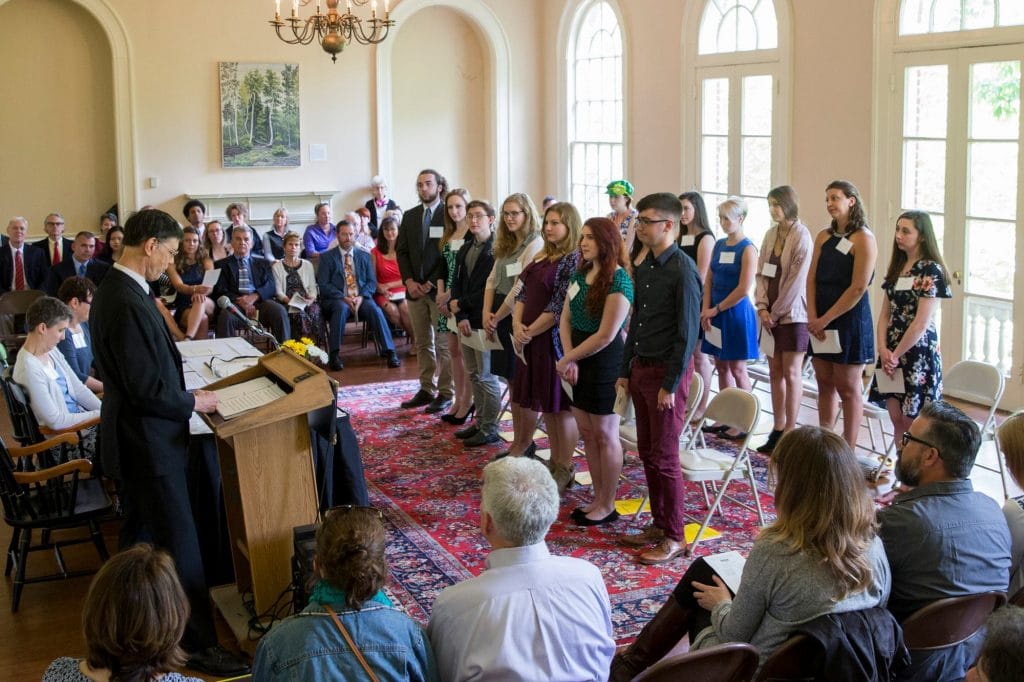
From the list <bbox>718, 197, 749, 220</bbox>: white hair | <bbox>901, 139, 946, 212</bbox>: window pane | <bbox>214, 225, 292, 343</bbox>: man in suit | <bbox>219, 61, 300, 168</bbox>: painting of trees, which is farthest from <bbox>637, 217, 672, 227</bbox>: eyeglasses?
<bbox>219, 61, 300, 168</bbox>: painting of trees

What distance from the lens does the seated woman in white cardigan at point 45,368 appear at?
17.2 feet

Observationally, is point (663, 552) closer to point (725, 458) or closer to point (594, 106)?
point (725, 458)

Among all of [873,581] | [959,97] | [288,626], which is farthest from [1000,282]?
[288,626]

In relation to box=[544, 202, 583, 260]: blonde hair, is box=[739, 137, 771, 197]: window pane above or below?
above

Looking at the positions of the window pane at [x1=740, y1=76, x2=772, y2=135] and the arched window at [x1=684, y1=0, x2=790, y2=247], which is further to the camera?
the window pane at [x1=740, y1=76, x2=772, y2=135]

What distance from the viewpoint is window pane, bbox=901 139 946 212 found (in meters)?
7.96

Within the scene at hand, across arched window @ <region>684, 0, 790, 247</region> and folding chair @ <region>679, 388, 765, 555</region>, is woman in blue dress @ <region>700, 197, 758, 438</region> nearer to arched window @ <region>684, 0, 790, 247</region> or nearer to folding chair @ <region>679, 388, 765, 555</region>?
folding chair @ <region>679, 388, 765, 555</region>

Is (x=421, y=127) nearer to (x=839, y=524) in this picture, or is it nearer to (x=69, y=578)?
(x=69, y=578)

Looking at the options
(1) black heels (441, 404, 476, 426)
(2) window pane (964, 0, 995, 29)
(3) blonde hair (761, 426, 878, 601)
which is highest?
(2) window pane (964, 0, 995, 29)

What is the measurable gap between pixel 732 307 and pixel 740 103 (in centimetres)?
362

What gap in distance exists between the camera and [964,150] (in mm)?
7742

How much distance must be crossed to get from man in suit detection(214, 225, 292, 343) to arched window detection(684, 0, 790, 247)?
13.9 feet

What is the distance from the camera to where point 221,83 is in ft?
41.1

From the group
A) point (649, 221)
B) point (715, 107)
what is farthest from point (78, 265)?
point (649, 221)
